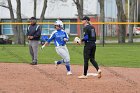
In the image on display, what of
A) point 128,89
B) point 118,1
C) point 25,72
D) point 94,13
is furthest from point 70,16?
point 128,89

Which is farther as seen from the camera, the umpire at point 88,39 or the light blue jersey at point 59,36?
the light blue jersey at point 59,36

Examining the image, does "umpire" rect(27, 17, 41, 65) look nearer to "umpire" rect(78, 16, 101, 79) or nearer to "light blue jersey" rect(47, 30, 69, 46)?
"light blue jersey" rect(47, 30, 69, 46)

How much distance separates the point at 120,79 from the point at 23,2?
55160mm

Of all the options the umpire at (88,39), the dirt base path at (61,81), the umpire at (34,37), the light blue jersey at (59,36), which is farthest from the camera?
the umpire at (34,37)

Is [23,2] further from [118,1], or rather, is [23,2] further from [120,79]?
[120,79]

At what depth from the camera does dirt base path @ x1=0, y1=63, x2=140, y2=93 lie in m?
12.0

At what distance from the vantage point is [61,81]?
13.8 metres

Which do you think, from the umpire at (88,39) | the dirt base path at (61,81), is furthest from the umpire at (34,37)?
the umpire at (88,39)

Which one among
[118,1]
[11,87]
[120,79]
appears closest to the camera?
[11,87]

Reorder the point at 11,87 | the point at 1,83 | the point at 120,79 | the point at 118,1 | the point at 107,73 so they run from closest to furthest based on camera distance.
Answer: the point at 11,87 → the point at 1,83 → the point at 120,79 → the point at 107,73 → the point at 118,1

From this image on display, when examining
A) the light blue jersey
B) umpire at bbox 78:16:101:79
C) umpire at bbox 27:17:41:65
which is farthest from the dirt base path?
the light blue jersey

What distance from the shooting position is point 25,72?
16172mm

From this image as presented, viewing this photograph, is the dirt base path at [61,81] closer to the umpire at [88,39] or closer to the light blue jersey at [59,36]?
the umpire at [88,39]

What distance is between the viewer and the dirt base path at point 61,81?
12.0 meters
